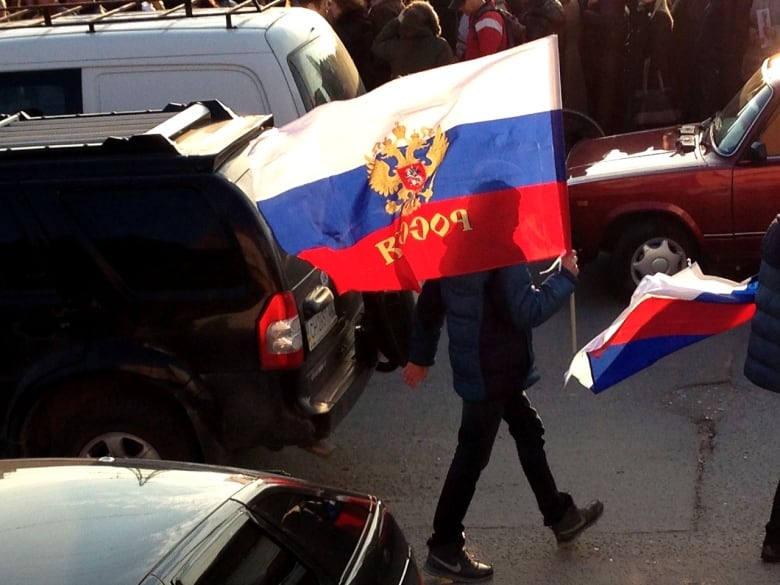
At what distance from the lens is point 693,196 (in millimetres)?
8984

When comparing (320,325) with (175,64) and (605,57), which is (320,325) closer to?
(175,64)

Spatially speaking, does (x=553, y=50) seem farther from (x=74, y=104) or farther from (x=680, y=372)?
(x=74, y=104)

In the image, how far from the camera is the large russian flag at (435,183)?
4875 mm

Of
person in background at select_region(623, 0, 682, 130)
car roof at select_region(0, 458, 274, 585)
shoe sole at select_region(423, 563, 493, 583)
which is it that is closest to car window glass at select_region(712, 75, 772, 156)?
person in background at select_region(623, 0, 682, 130)

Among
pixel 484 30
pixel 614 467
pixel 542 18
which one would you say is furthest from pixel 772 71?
pixel 542 18

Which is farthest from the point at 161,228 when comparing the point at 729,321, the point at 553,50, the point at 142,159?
the point at 729,321

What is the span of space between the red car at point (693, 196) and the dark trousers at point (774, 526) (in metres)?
3.64

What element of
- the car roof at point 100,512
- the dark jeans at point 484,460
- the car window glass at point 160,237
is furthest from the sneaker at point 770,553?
the car roof at point 100,512

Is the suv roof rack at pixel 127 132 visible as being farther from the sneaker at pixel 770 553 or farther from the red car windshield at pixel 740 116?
the red car windshield at pixel 740 116

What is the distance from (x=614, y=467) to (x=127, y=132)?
294 cm

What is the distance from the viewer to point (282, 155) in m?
5.11

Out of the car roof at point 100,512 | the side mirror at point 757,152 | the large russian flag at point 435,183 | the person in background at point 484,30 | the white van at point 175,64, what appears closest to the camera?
the car roof at point 100,512

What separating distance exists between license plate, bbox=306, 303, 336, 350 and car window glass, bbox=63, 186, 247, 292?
0.42 meters

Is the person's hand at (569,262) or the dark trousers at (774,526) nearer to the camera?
the person's hand at (569,262)
